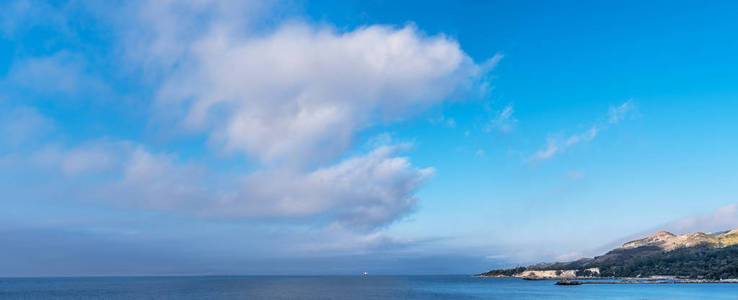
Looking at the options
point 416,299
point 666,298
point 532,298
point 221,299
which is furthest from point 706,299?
point 221,299

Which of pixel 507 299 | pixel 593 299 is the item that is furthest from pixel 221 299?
pixel 593 299

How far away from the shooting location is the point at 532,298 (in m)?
146

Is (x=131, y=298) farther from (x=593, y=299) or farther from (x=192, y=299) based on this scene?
(x=593, y=299)

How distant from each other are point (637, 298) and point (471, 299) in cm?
4744

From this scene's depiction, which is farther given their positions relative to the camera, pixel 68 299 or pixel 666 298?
pixel 68 299

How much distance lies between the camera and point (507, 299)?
143 m

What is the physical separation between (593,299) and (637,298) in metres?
11.9

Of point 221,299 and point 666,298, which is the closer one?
point 666,298

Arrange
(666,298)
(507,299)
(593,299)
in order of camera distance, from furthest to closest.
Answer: (507,299) < (593,299) < (666,298)

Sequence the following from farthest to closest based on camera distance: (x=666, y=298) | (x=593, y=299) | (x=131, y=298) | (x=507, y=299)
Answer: (x=131, y=298) → (x=507, y=299) → (x=593, y=299) → (x=666, y=298)

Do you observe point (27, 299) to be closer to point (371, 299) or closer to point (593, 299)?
point (371, 299)

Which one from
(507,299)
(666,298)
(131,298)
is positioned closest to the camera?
(666,298)

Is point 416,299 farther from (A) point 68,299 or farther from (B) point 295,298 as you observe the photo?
(A) point 68,299

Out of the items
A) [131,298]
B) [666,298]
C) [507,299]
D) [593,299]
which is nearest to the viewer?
[666,298]
